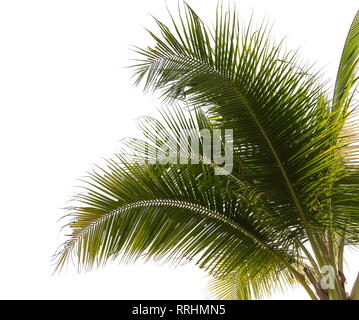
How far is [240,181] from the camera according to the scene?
2809 mm

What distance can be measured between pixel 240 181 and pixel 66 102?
165 inches

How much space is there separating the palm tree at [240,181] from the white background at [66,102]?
3024 millimetres

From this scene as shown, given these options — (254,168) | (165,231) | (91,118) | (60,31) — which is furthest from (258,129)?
(60,31)

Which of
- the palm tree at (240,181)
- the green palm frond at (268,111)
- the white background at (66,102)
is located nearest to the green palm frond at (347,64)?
the palm tree at (240,181)

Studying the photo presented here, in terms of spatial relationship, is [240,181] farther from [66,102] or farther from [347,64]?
[66,102]

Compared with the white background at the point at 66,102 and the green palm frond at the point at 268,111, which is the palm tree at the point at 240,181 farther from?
the white background at the point at 66,102

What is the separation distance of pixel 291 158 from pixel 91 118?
4.32m

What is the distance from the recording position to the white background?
18.8ft

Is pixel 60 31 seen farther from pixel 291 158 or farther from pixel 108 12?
pixel 291 158

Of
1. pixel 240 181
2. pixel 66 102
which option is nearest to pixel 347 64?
pixel 240 181

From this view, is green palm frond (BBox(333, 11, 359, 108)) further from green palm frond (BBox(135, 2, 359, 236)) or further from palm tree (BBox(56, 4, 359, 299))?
green palm frond (BBox(135, 2, 359, 236))

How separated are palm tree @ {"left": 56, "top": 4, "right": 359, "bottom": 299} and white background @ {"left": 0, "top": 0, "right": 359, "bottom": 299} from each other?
3024 mm

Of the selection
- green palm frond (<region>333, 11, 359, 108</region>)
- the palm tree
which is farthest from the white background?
the palm tree
